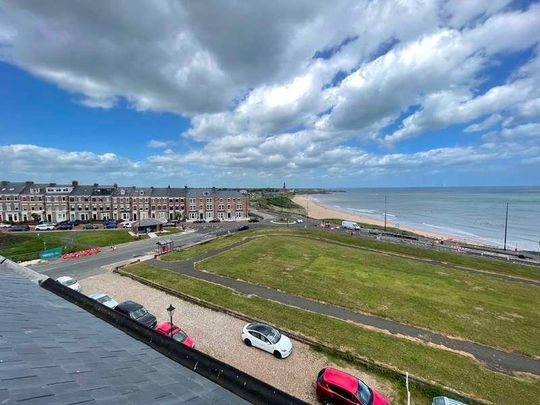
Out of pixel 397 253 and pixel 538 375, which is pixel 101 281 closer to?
pixel 538 375

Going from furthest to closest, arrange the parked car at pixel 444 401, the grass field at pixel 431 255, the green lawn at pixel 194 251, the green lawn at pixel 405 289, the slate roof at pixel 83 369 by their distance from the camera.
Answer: the green lawn at pixel 194 251 < the grass field at pixel 431 255 < the green lawn at pixel 405 289 < the parked car at pixel 444 401 < the slate roof at pixel 83 369

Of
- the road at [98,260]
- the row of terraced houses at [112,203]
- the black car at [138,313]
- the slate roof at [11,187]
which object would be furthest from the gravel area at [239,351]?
the slate roof at [11,187]

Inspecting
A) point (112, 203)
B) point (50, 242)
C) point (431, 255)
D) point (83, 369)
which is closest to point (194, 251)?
point (50, 242)

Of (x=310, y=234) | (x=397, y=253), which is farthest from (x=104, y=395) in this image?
(x=310, y=234)

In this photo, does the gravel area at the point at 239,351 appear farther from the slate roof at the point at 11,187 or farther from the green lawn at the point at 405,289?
the slate roof at the point at 11,187

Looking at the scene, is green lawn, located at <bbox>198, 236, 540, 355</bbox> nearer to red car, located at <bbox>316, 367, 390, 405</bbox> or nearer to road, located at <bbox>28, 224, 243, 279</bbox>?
red car, located at <bbox>316, 367, 390, 405</bbox>

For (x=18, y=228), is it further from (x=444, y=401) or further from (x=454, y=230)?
(x=454, y=230)

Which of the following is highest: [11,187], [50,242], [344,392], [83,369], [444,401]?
[11,187]
